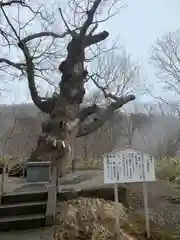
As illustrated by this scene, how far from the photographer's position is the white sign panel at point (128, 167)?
17.5 feet

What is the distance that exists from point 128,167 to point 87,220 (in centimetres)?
117

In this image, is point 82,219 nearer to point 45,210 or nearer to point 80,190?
point 45,210

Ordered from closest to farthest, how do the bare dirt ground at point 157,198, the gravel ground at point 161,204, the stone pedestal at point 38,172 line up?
the gravel ground at point 161,204 < the bare dirt ground at point 157,198 < the stone pedestal at point 38,172

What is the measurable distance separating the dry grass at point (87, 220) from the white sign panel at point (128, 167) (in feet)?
2.39

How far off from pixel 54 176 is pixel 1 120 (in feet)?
46.7

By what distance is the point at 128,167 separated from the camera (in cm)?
539

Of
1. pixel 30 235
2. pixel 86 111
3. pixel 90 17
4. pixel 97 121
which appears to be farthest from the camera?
pixel 97 121

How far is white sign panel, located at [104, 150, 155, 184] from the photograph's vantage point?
533cm

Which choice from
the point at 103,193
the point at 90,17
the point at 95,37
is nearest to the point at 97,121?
the point at 95,37

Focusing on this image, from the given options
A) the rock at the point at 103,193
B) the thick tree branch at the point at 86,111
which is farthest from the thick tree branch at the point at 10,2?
the rock at the point at 103,193

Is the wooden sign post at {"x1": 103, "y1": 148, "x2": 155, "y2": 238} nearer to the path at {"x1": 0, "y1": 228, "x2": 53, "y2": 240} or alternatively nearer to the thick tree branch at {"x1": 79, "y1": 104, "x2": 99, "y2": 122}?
the path at {"x1": 0, "y1": 228, "x2": 53, "y2": 240}

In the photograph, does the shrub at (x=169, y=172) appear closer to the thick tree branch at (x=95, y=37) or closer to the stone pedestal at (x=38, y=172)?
the stone pedestal at (x=38, y=172)

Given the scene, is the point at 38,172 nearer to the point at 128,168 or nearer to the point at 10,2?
the point at 128,168

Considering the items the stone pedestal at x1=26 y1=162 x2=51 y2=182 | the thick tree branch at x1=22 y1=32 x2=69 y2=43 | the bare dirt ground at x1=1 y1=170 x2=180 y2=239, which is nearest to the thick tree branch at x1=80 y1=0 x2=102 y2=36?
the thick tree branch at x1=22 y1=32 x2=69 y2=43
